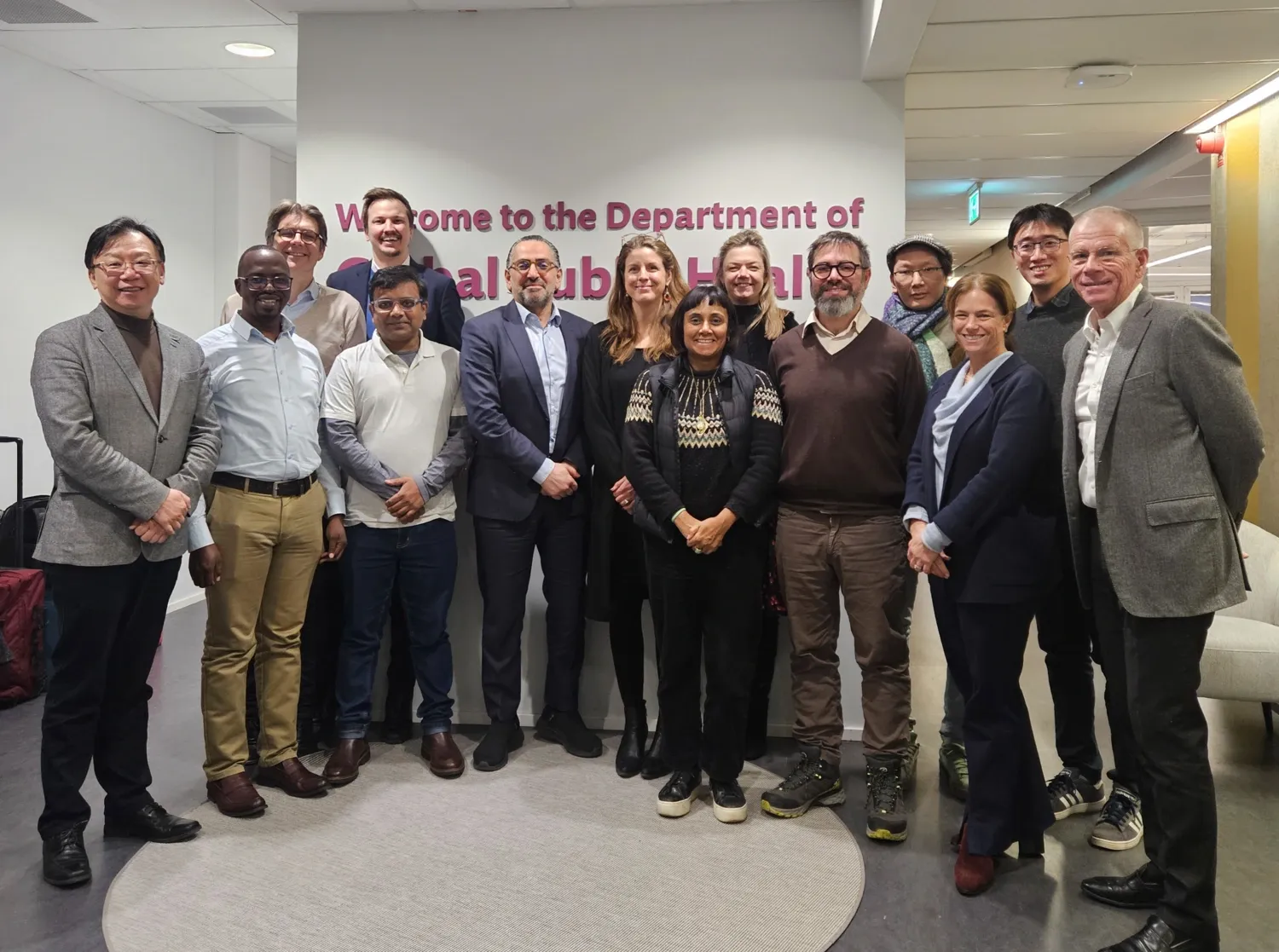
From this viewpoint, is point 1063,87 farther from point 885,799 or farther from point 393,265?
point 885,799

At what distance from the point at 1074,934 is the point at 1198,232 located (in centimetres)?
847

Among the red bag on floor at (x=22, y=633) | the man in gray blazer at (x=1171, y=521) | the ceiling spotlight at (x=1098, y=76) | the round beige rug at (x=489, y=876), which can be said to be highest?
the ceiling spotlight at (x=1098, y=76)

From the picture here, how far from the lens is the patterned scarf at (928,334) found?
331 centimetres

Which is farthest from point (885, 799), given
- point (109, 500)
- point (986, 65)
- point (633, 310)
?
point (986, 65)

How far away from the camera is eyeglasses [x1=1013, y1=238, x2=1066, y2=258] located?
2.97 metres

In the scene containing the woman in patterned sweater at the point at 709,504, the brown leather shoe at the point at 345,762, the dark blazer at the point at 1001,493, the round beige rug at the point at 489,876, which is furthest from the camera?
the brown leather shoe at the point at 345,762

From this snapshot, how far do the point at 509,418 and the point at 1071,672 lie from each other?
7.02ft

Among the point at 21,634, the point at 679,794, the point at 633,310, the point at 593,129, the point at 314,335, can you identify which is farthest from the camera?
the point at 21,634

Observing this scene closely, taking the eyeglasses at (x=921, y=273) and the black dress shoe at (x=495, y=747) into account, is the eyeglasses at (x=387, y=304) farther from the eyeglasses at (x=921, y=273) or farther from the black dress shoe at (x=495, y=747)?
the eyeglasses at (x=921, y=273)

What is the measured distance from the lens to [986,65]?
458 centimetres

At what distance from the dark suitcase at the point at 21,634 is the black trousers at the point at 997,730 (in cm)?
396

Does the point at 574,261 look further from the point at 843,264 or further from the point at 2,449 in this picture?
the point at 2,449

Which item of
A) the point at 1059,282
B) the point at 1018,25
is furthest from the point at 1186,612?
the point at 1018,25

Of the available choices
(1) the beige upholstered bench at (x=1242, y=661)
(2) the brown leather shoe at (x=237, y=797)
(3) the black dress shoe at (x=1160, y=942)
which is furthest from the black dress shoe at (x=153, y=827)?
(1) the beige upholstered bench at (x=1242, y=661)
